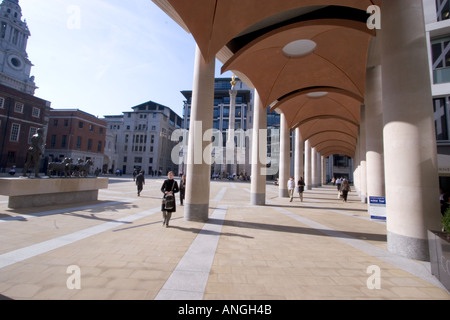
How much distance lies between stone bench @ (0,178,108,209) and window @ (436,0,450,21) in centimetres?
2929

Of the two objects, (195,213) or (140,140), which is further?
(140,140)

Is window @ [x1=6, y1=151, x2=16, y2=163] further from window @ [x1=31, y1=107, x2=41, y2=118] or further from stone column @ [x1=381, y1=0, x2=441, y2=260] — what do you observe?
stone column @ [x1=381, y1=0, x2=441, y2=260]

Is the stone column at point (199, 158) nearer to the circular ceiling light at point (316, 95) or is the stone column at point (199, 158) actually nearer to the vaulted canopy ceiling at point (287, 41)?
the vaulted canopy ceiling at point (287, 41)

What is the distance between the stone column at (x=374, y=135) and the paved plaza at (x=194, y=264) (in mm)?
6000

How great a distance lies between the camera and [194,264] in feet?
14.6

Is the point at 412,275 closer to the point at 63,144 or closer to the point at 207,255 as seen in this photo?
the point at 207,255

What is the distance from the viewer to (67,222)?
24.6ft

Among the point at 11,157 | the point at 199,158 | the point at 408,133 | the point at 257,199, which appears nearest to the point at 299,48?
the point at 257,199

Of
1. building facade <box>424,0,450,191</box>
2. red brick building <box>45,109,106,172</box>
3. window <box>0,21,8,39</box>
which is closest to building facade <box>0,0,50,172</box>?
red brick building <box>45,109,106,172</box>

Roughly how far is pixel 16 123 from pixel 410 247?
52040 mm

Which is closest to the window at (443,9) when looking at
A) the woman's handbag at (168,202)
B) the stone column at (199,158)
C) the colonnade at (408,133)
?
the colonnade at (408,133)

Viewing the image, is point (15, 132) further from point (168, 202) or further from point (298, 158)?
point (298, 158)
